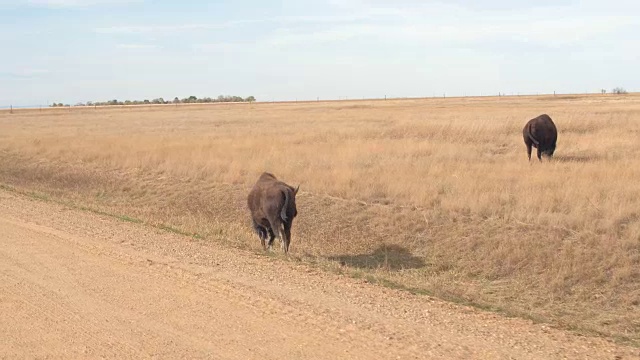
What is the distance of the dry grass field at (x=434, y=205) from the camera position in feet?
34.2

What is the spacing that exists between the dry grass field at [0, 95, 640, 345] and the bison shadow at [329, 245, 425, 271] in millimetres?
31

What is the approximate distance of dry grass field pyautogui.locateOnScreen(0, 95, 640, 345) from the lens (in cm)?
1044

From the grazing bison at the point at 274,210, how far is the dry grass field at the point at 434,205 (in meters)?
0.43

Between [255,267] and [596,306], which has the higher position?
[255,267]

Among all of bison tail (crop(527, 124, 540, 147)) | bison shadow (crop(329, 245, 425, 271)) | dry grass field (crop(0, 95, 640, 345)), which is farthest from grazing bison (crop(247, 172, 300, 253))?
bison tail (crop(527, 124, 540, 147))

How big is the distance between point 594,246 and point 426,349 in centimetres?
667

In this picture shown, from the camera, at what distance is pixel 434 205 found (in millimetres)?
14883

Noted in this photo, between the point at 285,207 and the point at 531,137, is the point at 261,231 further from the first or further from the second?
the point at 531,137

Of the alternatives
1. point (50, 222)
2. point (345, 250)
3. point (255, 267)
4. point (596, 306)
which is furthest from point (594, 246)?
point (50, 222)

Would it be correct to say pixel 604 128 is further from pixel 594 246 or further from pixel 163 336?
pixel 163 336

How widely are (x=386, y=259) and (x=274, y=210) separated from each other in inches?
95.1

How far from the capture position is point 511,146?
25.2 meters

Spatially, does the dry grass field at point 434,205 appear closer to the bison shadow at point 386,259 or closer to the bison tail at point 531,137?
the bison shadow at point 386,259

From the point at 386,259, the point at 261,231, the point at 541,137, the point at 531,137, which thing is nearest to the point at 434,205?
the point at 386,259
